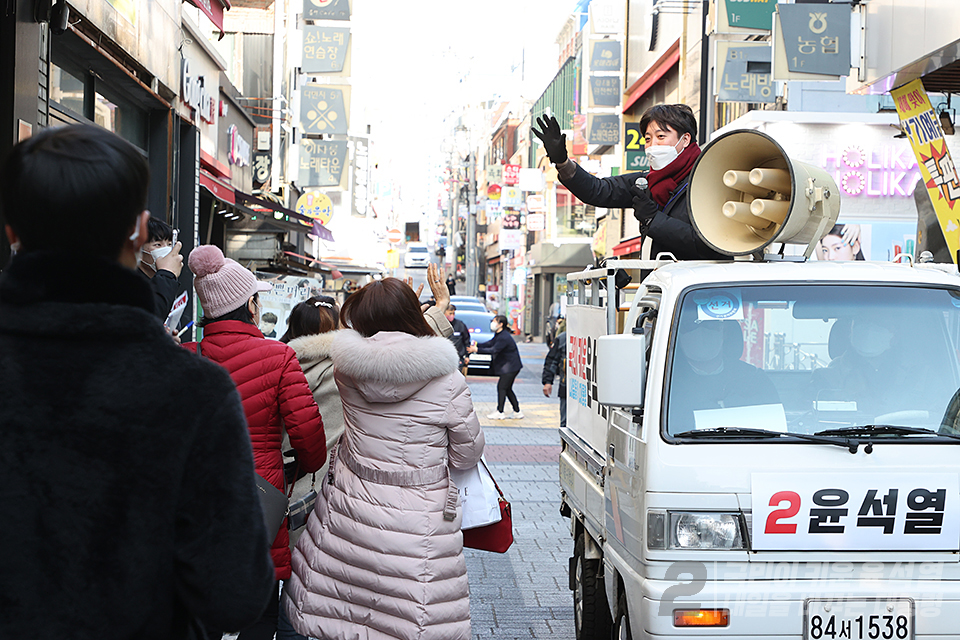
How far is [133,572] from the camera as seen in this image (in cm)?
171

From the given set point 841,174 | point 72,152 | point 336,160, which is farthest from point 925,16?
point 336,160

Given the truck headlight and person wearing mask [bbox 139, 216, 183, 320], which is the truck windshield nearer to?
the truck headlight

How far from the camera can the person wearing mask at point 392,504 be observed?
3.57 m

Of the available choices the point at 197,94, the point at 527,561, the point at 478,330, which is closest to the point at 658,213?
the point at 527,561

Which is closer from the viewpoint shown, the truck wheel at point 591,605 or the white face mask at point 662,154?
the truck wheel at point 591,605

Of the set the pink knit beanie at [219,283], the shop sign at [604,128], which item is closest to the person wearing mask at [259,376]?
the pink knit beanie at [219,283]

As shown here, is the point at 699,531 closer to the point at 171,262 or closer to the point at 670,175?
the point at 670,175

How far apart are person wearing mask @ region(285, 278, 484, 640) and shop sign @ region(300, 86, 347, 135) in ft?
76.8

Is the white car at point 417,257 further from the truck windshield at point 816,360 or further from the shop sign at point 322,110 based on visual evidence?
the truck windshield at point 816,360

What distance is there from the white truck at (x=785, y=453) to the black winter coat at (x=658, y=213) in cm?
60

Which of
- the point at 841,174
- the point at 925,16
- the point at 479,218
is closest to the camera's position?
the point at 925,16

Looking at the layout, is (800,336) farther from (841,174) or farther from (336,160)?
(336,160)

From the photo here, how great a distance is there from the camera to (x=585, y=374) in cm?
500

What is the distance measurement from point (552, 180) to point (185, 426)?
47624 mm
